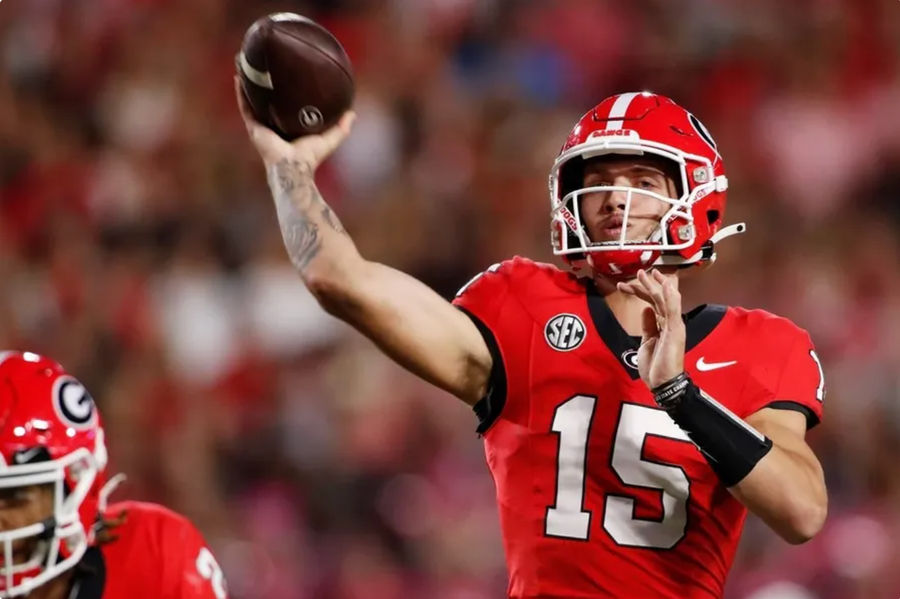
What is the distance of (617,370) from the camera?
2.77 metres

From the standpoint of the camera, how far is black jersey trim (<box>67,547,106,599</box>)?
2.93 meters

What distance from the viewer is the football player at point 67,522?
9.37 feet

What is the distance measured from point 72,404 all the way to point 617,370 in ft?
3.50

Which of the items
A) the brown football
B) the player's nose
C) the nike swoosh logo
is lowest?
the nike swoosh logo

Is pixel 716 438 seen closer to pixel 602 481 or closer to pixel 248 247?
pixel 602 481

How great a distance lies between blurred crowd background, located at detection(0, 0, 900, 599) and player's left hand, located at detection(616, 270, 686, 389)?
8.18 ft

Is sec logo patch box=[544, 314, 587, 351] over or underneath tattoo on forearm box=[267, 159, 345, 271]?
underneath

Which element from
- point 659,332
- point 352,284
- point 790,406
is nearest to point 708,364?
point 790,406

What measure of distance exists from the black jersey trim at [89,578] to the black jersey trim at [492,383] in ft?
2.68

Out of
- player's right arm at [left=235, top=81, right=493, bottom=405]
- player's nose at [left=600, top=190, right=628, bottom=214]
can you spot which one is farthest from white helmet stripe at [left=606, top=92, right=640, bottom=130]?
player's right arm at [left=235, top=81, right=493, bottom=405]

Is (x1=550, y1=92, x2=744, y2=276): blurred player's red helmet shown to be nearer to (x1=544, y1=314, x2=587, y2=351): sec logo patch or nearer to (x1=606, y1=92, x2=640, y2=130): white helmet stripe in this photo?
(x1=606, y1=92, x2=640, y2=130): white helmet stripe

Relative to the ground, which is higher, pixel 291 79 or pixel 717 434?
pixel 291 79

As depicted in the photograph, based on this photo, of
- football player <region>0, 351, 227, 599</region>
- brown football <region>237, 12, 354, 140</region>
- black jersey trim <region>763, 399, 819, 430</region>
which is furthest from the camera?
football player <region>0, 351, 227, 599</region>

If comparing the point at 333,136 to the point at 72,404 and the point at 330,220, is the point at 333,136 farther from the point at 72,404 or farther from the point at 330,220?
the point at 72,404
